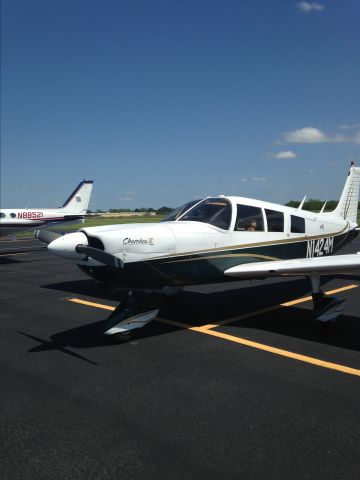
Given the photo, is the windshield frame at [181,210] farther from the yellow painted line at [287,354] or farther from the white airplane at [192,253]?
the yellow painted line at [287,354]

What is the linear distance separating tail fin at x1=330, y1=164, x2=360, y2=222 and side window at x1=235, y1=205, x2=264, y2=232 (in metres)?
4.50

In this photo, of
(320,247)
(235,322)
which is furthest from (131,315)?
(320,247)

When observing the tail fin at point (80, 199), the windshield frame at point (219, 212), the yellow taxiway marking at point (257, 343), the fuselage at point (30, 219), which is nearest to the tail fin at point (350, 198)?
the yellow taxiway marking at point (257, 343)

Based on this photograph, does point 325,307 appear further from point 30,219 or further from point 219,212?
A: point 30,219

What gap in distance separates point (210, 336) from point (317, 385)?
6.96ft

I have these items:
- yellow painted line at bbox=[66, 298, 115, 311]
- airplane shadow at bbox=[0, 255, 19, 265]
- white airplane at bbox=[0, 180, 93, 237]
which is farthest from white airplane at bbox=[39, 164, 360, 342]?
white airplane at bbox=[0, 180, 93, 237]

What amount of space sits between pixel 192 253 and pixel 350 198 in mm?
7075

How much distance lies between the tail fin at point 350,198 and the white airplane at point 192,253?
3.72 m

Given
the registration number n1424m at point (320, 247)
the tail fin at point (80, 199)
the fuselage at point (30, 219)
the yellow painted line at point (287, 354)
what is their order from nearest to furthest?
the yellow painted line at point (287, 354) < the registration number n1424m at point (320, 247) < the fuselage at point (30, 219) < the tail fin at point (80, 199)

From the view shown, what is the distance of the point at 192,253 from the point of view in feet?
19.7

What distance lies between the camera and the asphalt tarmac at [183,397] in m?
2.90

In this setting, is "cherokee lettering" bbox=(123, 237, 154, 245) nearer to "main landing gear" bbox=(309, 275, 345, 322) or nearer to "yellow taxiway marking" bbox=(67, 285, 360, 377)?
"yellow taxiway marking" bbox=(67, 285, 360, 377)

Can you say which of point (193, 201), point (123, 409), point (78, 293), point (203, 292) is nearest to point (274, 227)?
point (193, 201)

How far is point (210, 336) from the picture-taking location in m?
6.03
